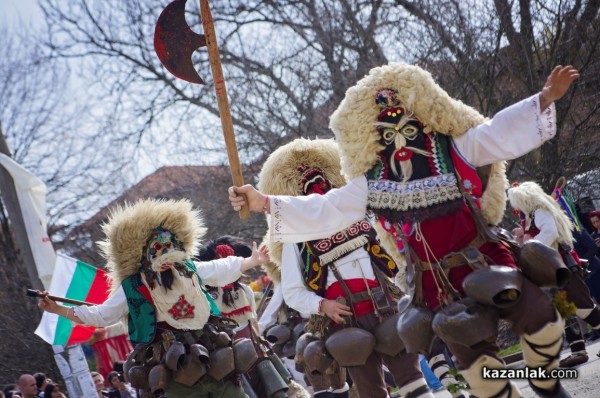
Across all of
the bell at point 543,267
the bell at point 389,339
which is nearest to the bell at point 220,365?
the bell at point 389,339

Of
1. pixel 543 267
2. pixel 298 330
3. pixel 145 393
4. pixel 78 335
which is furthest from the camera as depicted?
pixel 78 335

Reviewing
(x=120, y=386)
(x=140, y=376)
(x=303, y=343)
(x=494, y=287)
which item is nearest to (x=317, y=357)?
(x=303, y=343)

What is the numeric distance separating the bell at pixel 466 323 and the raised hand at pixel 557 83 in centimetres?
110

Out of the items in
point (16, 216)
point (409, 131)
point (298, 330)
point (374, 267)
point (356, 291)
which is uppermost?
point (16, 216)

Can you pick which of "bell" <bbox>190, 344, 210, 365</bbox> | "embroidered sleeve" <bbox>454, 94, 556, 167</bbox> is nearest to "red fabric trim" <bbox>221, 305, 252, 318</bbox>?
"bell" <bbox>190, 344, 210, 365</bbox>

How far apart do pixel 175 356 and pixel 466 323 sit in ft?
8.79

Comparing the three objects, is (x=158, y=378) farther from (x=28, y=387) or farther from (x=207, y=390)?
(x=28, y=387)

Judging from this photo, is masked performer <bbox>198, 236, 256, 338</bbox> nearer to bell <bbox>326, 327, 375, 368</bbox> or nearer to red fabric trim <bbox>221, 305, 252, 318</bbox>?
red fabric trim <bbox>221, 305, 252, 318</bbox>

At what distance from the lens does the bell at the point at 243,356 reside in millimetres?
6699

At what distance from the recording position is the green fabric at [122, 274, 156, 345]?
21.9ft

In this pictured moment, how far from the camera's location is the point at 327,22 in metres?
14.8

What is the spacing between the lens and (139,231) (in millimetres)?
6867

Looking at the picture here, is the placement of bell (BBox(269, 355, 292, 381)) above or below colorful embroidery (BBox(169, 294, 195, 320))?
below

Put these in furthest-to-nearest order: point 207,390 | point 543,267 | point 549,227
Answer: point 549,227, point 207,390, point 543,267
